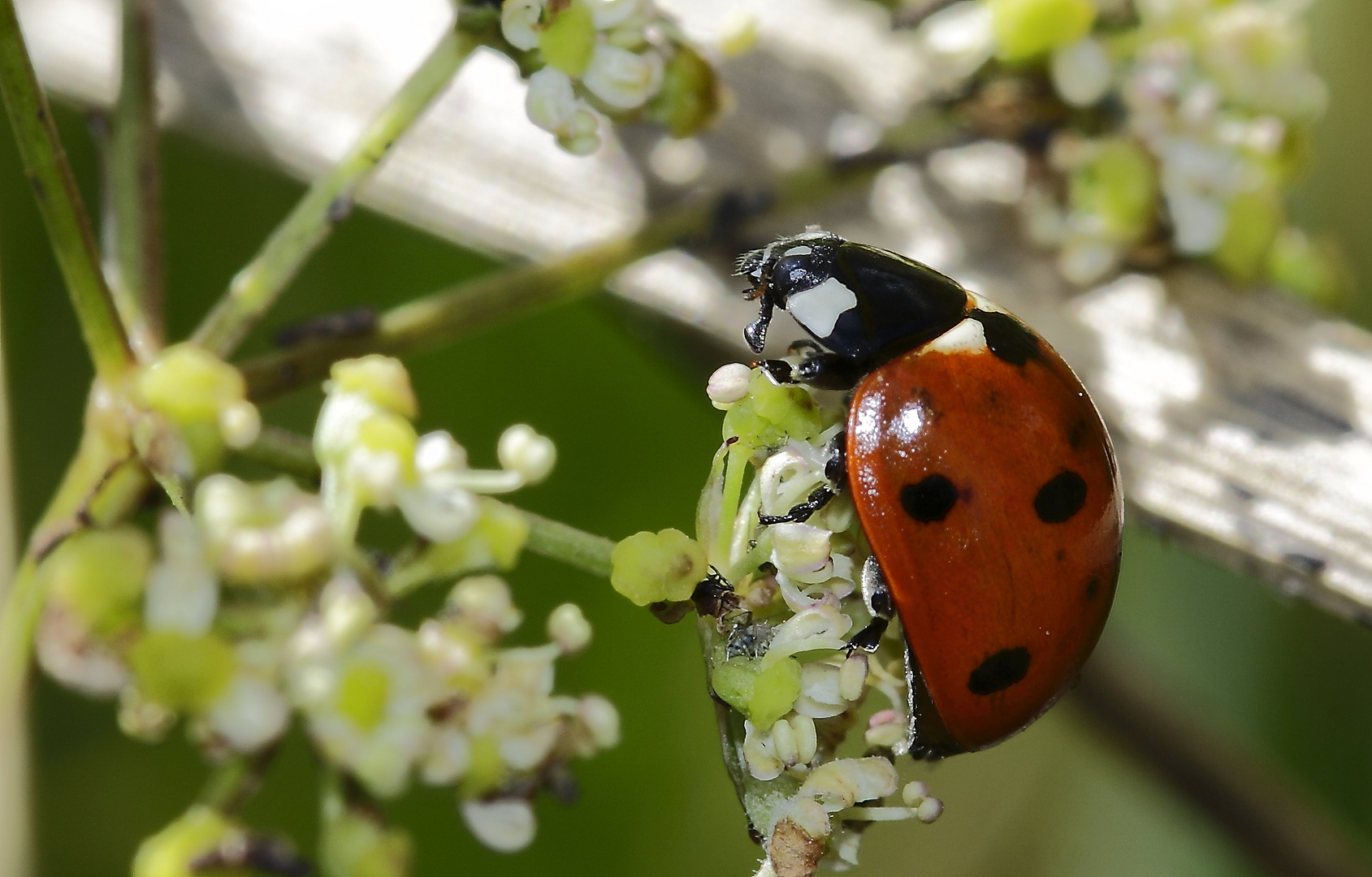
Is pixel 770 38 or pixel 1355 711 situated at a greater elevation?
pixel 770 38

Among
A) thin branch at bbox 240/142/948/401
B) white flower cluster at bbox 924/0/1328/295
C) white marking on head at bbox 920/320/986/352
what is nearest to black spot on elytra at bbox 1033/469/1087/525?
white marking on head at bbox 920/320/986/352

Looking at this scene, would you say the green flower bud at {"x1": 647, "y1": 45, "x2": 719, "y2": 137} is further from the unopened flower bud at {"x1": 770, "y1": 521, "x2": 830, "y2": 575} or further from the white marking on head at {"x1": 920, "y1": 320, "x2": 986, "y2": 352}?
the unopened flower bud at {"x1": 770, "y1": 521, "x2": 830, "y2": 575}

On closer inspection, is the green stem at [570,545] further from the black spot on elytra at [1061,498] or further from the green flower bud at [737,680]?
the black spot on elytra at [1061,498]

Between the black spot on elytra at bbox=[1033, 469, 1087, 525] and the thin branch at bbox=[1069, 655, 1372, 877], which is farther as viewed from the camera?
Answer: the thin branch at bbox=[1069, 655, 1372, 877]

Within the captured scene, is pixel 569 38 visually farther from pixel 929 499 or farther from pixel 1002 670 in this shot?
pixel 1002 670

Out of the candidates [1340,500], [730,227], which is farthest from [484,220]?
[1340,500]

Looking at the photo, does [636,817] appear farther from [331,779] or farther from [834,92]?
[331,779]
